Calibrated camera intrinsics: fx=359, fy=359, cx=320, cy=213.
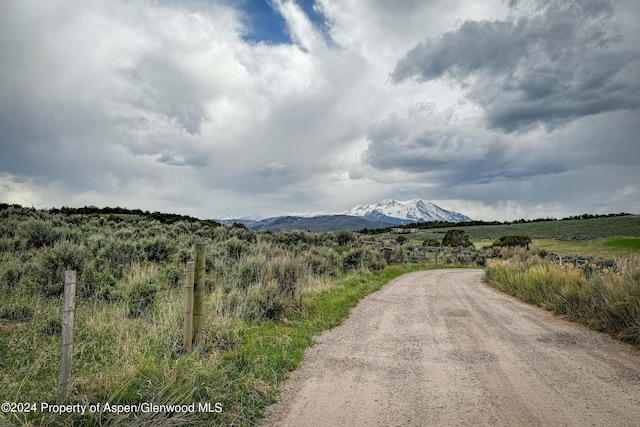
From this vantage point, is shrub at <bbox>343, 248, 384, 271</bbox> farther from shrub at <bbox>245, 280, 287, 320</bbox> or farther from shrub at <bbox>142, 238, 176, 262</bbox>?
shrub at <bbox>245, 280, 287, 320</bbox>

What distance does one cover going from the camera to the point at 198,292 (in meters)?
6.60

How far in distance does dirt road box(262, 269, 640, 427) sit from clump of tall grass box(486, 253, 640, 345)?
1.95 feet

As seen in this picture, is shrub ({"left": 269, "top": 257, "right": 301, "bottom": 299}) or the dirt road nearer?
the dirt road

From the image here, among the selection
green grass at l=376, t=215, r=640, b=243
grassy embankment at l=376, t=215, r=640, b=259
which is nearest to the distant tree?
grassy embankment at l=376, t=215, r=640, b=259

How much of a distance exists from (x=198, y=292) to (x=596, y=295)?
35.0 ft

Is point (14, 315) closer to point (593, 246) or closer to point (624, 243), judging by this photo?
point (593, 246)

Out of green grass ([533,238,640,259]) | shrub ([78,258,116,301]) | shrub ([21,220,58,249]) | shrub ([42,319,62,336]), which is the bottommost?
green grass ([533,238,640,259])

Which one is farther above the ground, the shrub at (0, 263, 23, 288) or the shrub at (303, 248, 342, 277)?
the shrub at (0, 263, 23, 288)

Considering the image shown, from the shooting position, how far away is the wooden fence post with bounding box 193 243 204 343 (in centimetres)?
651

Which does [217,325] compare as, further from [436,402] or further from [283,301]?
[436,402]

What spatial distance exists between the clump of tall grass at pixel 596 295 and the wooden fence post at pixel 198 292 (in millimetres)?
9069

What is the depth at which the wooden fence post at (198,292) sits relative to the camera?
6.51 metres

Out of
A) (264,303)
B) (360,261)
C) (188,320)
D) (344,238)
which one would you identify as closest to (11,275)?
(264,303)

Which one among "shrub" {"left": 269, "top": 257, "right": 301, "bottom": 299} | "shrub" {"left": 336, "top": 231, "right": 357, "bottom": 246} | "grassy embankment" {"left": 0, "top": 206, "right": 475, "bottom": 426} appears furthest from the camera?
"shrub" {"left": 336, "top": 231, "right": 357, "bottom": 246}
